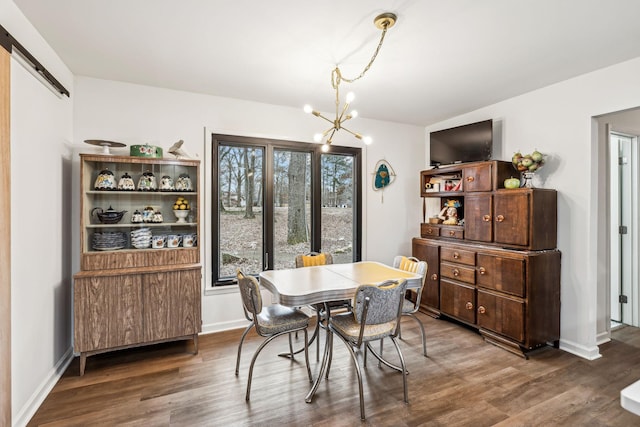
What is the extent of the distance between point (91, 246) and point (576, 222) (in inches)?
180

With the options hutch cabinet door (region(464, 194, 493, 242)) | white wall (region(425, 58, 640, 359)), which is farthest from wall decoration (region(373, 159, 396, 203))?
white wall (region(425, 58, 640, 359))

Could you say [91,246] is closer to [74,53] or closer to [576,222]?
[74,53]

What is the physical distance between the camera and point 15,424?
188 cm

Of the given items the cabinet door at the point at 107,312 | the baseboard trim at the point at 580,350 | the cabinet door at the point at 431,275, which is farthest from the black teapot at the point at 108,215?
the baseboard trim at the point at 580,350

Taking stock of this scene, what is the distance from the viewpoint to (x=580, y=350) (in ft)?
9.55

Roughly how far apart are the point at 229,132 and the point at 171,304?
1.92m

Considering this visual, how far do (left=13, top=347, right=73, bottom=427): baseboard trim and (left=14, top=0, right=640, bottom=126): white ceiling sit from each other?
2.55 meters

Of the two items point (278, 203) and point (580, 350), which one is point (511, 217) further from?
point (278, 203)

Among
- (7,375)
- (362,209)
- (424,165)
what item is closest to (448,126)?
(424,165)

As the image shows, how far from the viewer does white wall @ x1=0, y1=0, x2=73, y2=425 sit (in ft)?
6.34

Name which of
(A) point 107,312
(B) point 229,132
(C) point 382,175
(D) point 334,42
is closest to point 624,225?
(C) point 382,175

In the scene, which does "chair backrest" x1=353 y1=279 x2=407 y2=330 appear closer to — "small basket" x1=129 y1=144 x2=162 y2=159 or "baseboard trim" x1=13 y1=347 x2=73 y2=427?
"baseboard trim" x1=13 y1=347 x2=73 y2=427

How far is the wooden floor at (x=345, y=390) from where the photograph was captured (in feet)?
6.64

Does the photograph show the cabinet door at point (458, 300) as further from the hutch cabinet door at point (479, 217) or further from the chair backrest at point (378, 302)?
the chair backrest at point (378, 302)
